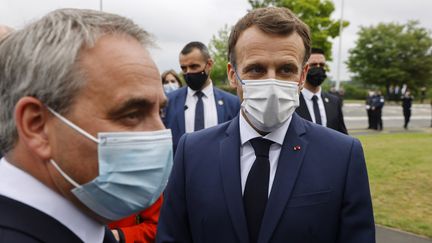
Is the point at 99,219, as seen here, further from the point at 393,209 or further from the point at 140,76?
the point at 393,209

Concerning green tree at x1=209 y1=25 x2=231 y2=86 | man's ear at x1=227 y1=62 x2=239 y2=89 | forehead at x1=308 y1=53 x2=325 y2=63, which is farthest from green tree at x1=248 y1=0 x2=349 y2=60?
man's ear at x1=227 y1=62 x2=239 y2=89

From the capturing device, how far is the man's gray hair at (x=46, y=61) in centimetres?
115

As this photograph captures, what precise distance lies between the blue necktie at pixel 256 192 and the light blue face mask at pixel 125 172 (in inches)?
23.3

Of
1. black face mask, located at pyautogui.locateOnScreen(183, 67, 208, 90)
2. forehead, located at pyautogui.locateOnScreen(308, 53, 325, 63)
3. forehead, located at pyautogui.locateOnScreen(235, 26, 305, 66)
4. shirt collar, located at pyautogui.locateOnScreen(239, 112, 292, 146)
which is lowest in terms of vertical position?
shirt collar, located at pyautogui.locateOnScreen(239, 112, 292, 146)

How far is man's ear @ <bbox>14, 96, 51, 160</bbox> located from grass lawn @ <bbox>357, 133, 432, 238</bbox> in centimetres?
→ 490

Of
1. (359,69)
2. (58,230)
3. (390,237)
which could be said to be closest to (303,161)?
(58,230)

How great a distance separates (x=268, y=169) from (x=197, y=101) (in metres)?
2.71

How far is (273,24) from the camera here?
82.5 inches

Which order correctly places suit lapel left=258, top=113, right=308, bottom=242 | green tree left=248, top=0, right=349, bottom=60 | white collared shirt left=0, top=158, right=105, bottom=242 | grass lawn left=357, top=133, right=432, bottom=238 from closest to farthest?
white collared shirt left=0, top=158, right=105, bottom=242, suit lapel left=258, top=113, right=308, bottom=242, grass lawn left=357, top=133, right=432, bottom=238, green tree left=248, top=0, right=349, bottom=60

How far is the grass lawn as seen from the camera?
5.26 meters

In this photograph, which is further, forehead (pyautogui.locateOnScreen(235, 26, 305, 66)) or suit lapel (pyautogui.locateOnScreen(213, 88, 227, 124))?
suit lapel (pyautogui.locateOnScreen(213, 88, 227, 124))

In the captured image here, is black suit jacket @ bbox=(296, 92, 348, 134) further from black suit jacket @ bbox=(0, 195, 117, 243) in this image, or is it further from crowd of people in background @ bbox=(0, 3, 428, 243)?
black suit jacket @ bbox=(0, 195, 117, 243)

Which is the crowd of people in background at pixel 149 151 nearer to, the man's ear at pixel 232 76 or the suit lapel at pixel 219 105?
the man's ear at pixel 232 76

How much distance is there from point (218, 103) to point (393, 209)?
3240mm
